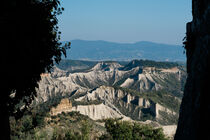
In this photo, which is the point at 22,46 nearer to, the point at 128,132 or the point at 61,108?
the point at 128,132

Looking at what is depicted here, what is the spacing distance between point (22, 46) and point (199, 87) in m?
6.67

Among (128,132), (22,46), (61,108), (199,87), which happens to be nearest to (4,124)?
(22,46)

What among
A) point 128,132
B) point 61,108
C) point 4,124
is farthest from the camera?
point 61,108

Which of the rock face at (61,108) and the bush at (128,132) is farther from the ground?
the bush at (128,132)

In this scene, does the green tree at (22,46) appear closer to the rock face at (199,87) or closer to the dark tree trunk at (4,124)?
the dark tree trunk at (4,124)

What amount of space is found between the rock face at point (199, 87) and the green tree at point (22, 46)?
6426mm

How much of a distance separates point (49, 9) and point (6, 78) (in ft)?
14.4

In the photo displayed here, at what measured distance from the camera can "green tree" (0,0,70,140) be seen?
29.8 ft

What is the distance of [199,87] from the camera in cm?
914

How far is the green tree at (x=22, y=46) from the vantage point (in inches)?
358

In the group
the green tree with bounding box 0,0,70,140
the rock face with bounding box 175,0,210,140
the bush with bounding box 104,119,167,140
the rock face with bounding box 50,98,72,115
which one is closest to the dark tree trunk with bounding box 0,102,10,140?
the green tree with bounding box 0,0,70,140

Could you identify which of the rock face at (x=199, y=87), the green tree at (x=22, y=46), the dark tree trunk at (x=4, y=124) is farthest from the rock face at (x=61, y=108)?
the rock face at (x=199, y=87)

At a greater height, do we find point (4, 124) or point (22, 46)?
point (22, 46)

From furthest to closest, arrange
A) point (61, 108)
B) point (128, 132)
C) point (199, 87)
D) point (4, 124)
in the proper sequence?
point (61, 108) → point (128, 132) → point (4, 124) → point (199, 87)
